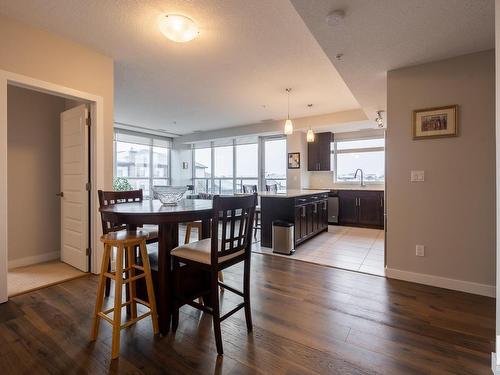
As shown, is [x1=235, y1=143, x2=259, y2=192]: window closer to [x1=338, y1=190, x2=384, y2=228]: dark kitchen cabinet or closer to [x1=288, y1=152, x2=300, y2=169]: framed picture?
[x1=288, y1=152, x2=300, y2=169]: framed picture

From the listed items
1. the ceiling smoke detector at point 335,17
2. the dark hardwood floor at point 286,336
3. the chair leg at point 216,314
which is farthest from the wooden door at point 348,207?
the chair leg at point 216,314

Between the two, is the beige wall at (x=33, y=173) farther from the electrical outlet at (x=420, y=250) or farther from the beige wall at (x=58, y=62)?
the electrical outlet at (x=420, y=250)

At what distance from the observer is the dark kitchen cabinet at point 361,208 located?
5.75 m

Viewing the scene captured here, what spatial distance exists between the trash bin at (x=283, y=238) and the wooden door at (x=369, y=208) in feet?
9.37

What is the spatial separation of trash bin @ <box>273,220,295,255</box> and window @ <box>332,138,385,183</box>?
141 inches

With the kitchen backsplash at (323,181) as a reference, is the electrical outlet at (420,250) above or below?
below

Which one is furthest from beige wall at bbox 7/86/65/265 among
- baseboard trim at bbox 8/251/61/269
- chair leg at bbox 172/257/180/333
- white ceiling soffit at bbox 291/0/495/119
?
white ceiling soffit at bbox 291/0/495/119

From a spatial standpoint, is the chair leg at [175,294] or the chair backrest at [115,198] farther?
the chair backrest at [115,198]

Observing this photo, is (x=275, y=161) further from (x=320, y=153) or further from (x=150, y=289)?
(x=150, y=289)

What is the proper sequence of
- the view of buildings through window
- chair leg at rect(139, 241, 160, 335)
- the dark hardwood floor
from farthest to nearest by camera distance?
the view of buildings through window, chair leg at rect(139, 241, 160, 335), the dark hardwood floor

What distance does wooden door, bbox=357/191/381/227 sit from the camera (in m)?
5.76

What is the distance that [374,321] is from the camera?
1991 millimetres

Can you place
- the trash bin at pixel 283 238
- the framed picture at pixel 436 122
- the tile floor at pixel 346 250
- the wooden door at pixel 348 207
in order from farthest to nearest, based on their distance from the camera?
the wooden door at pixel 348 207
the trash bin at pixel 283 238
the tile floor at pixel 346 250
the framed picture at pixel 436 122

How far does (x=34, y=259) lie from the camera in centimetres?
333
